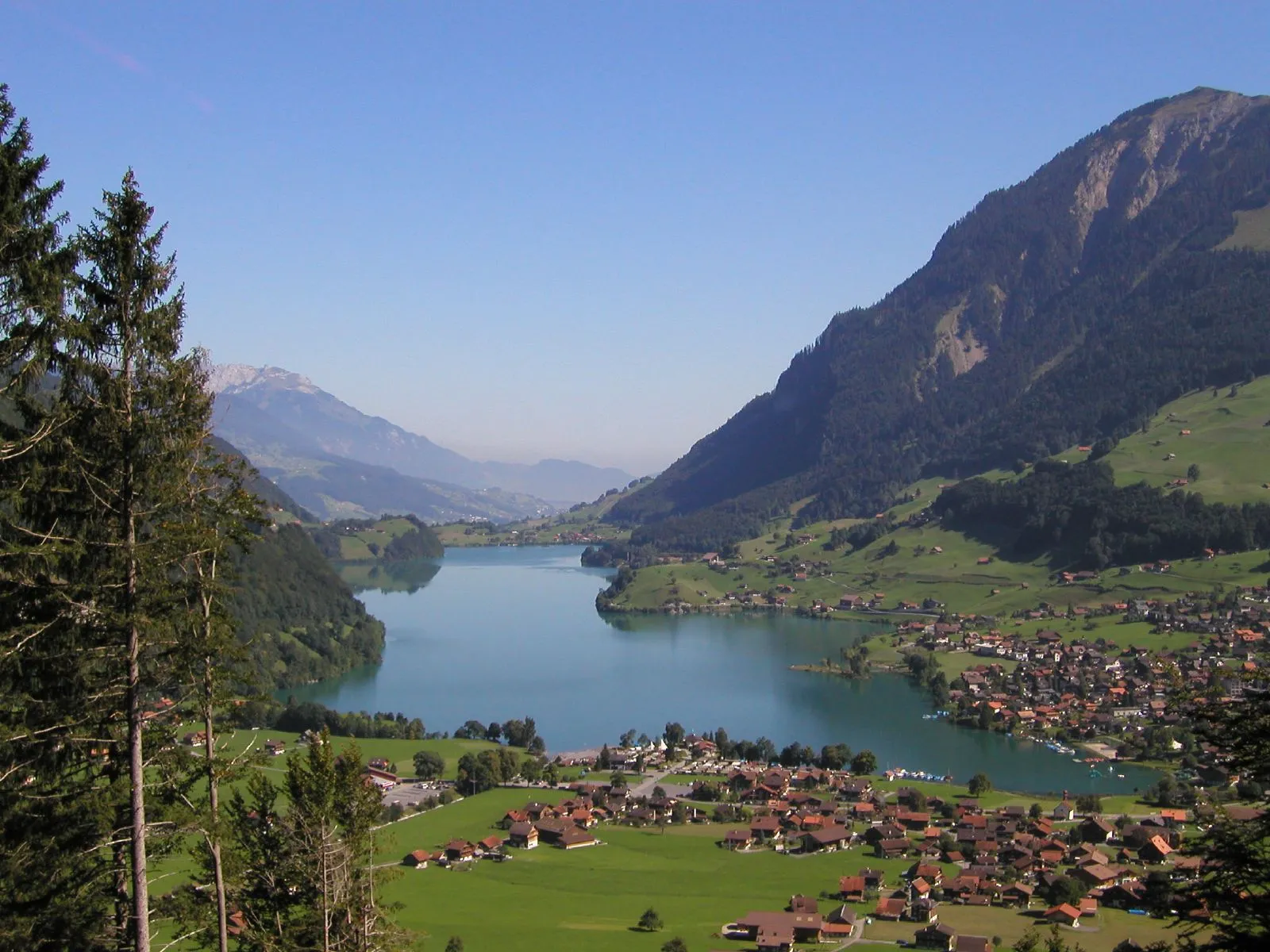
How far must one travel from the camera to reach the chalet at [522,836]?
35750mm

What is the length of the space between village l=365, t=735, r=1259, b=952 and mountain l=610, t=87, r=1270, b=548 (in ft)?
297

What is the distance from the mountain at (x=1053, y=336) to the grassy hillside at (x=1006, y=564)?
9.60 metres

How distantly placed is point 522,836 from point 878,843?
1037cm

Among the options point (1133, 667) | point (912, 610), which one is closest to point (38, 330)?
point (1133, 667)

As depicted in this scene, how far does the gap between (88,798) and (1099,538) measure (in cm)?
9506

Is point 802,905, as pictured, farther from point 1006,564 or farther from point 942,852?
point 1006,564

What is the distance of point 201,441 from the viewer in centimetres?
856

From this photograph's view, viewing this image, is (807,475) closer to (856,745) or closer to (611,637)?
(611,637)

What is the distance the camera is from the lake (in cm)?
5141

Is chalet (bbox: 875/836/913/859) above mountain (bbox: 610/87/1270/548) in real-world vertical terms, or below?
below

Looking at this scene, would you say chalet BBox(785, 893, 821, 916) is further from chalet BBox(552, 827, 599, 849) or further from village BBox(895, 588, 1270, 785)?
village BBox(895, 588, 1270, 785)

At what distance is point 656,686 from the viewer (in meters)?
66.1

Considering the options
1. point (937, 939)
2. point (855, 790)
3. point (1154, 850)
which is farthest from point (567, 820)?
point (1154, 850)

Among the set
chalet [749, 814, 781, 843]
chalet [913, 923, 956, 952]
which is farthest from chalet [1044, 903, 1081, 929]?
chalet [749, 814, 781, 843]
